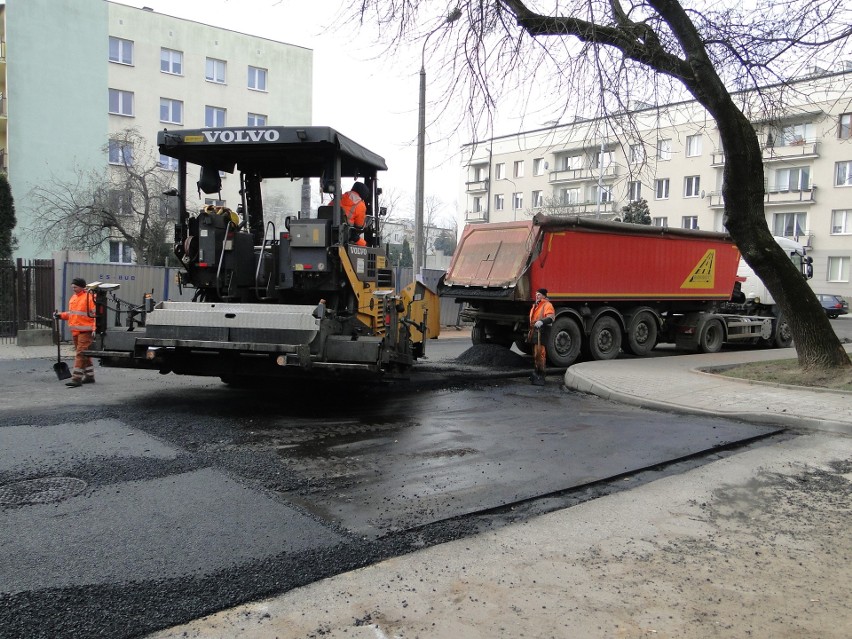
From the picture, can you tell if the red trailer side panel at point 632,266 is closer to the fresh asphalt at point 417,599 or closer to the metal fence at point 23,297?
the fresh asphalt at point 417,599

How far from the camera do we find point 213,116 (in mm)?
35969

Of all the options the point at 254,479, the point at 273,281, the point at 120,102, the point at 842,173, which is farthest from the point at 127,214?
the point at 842,173

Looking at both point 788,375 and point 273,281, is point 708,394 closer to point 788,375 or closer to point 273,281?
point 788,375

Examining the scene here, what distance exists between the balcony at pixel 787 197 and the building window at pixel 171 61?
103 feet

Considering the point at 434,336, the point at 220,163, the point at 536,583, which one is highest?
the point at 220,163

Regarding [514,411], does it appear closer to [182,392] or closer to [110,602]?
[182,392]

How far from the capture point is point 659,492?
521 centimetres

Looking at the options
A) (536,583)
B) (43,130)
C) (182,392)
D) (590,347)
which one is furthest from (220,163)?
(43,130)

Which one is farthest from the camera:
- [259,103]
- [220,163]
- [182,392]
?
[259,103]

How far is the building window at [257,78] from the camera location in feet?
121

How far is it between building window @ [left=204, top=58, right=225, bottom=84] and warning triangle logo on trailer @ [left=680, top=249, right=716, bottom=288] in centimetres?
2910

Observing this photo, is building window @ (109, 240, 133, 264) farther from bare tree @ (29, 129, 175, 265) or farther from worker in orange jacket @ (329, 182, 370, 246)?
worker in orange jacket @ (329, 182, 370, 246)

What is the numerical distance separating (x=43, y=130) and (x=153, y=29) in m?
7.54

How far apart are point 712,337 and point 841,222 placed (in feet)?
98.4
